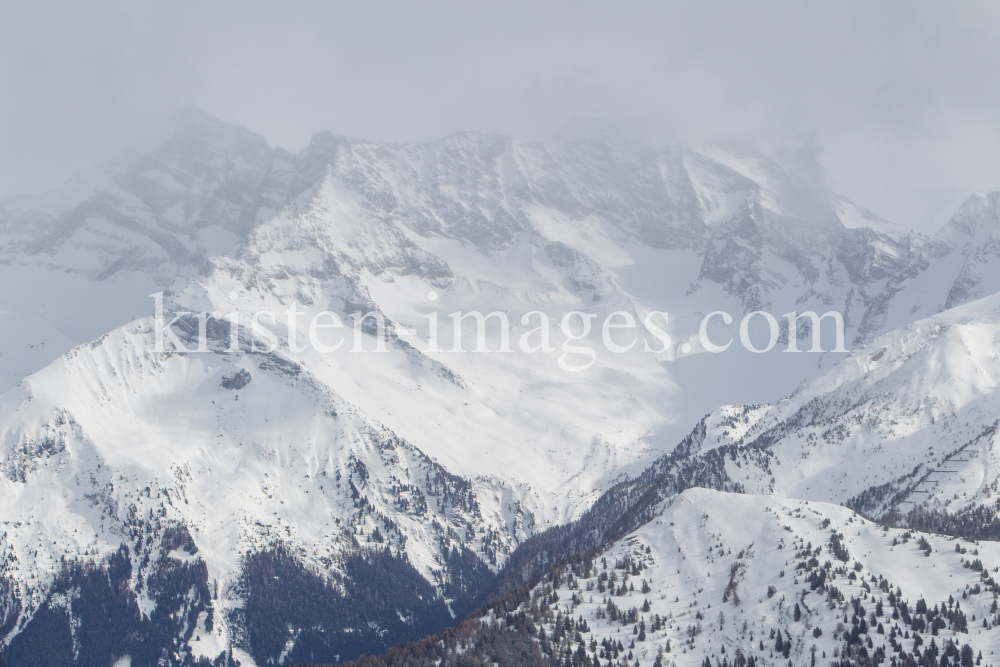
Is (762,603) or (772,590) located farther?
(772,590)

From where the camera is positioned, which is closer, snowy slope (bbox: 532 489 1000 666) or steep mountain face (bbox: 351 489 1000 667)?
steep mountain face (bbox: 351 489 1000 667)

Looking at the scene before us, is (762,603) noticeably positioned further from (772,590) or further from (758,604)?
(772,590)

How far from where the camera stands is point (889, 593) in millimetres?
144125

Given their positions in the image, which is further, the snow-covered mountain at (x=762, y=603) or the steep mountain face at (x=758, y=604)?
the steep mountain face at (x=758, y=604)

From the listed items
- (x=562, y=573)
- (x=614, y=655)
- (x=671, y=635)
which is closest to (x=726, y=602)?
(x=671, y=635)

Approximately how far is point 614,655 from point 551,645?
1017 centimetres

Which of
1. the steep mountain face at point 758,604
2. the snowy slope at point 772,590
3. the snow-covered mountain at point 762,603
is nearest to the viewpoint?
the snow-covered mountain at point 762,603

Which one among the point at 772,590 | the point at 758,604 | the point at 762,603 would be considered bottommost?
the point at 758,604

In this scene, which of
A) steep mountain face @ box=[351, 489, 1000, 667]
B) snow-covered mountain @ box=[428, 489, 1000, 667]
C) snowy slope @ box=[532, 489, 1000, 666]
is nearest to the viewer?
snow-covered mountain @ box=[428, 489, 1000, 667]

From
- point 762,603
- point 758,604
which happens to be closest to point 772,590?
point 762,603

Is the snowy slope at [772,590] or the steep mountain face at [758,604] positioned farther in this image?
the snowy slope at [772,590]

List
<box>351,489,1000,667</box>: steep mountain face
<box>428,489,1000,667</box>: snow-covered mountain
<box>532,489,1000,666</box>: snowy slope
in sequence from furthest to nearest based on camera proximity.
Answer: <box>532,489,1000,666</box>: snowy slope
<box>351,489,1000,667</box>: steep mountain face
<box>428,489,1000,667</box>: snow-covered mountain

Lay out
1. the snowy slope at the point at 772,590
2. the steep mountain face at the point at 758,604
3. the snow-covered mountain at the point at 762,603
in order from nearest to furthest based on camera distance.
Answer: the snow-covered mountain at the point at 762,603
the steep mountain face at the point at 758,604
the snowy slope at the point at 772,590

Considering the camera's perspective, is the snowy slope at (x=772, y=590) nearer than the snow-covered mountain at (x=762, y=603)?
No
